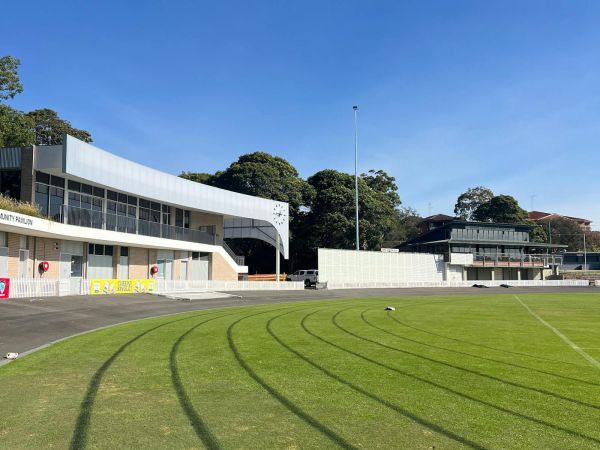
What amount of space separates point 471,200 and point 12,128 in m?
96.4

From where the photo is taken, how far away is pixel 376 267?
55.3m

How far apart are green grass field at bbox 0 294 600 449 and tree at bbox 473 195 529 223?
278 ft

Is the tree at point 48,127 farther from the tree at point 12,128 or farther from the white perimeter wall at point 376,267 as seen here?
the white perimeter wall at point 376,267

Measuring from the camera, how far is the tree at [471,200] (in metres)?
108

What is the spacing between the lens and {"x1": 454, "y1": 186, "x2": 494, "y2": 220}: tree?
108312mm

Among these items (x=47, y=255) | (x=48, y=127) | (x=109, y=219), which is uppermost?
(x=48, y=127)

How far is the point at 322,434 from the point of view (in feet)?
17.0

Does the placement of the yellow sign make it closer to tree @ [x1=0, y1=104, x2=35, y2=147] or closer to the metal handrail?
tree @ [x1=0, y1=104, x2=35, y2=147]

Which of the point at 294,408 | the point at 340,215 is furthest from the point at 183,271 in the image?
the point at 294,408

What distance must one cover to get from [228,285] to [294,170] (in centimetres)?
3214

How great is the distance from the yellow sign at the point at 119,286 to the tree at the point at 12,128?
12190 mm

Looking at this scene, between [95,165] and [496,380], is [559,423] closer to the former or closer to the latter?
[496,380]

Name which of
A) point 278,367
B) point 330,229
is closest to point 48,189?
point 278,367

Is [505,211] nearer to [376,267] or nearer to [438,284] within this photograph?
[438,284]
